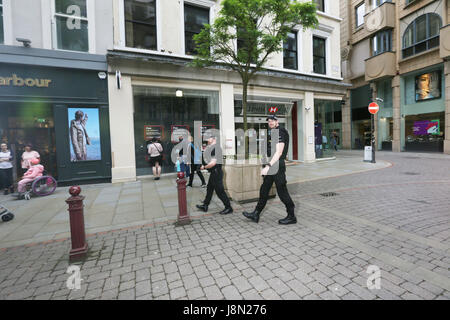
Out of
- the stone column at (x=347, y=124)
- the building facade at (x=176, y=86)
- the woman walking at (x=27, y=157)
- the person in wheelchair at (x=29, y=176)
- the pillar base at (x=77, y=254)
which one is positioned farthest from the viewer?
the stone column at (x=347, y=124)

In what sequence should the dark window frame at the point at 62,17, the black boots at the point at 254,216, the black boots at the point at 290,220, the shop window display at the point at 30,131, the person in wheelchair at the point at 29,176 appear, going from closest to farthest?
the black boots at the point at 290,220, the black boots at the point at 254,216, the person in wheelchair at the point at 29,176, the dark window frame at the point at 62,17, the shop window display at the point at 30,131

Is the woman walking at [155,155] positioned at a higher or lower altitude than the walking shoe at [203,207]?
higher

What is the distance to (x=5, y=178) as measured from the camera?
7.39 m

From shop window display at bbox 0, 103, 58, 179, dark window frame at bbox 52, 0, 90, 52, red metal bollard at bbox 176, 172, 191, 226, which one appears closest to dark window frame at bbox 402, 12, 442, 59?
red metal bollard at bbox 176, 172, 191, 226

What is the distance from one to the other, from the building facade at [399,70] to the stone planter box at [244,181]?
1260cm

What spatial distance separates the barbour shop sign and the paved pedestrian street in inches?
264

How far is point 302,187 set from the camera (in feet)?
24.2

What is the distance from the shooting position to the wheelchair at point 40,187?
272 inches

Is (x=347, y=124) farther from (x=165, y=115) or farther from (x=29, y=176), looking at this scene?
(x=29, y=176)

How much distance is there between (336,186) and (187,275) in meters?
6.26

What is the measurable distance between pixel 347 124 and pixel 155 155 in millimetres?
22275

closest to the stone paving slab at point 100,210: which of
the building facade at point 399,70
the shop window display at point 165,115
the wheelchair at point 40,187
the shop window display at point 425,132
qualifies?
the wheelchair at point 40,187

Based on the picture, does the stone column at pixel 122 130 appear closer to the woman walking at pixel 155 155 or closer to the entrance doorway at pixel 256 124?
the woman walking at pixel 155 155

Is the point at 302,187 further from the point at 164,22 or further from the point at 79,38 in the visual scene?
the point at 79,38
